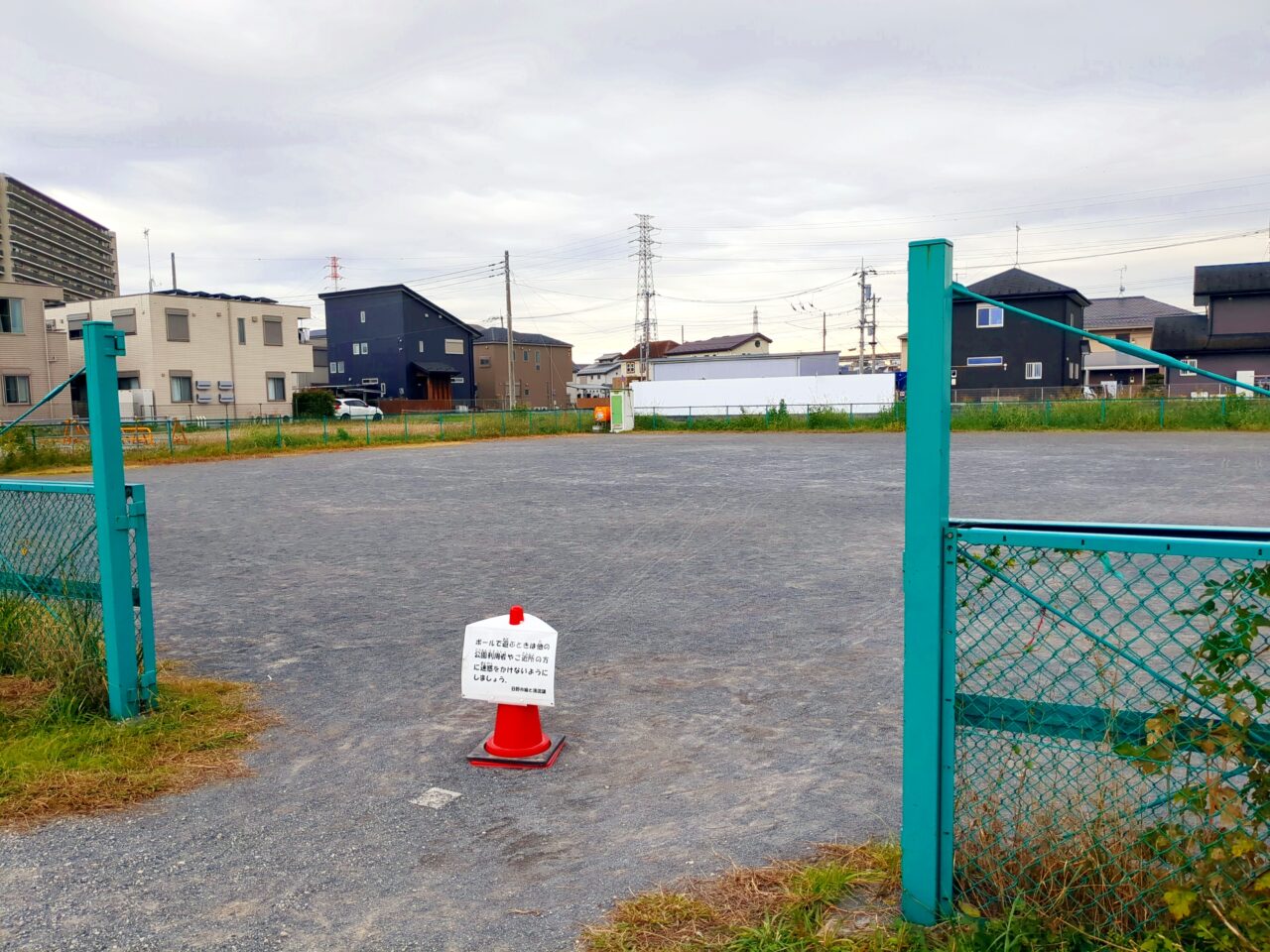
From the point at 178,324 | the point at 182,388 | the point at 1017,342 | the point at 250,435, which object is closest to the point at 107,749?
the point at 250,435

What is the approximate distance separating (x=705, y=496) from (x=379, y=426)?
78.1 ft

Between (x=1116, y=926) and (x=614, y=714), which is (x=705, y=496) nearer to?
(x=614, y=714)

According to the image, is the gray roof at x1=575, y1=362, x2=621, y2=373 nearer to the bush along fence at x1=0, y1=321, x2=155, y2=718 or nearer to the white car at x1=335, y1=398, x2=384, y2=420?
the white car at x1=335, y1=398, x2=384, y2=420

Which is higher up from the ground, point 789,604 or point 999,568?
point 999,568

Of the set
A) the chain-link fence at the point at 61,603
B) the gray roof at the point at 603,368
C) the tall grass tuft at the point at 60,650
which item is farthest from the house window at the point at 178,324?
the gray roof at the point at 603,368

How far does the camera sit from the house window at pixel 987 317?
157ft

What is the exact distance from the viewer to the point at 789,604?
7020 mm

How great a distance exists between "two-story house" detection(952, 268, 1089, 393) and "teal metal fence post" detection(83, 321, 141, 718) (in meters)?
48.1

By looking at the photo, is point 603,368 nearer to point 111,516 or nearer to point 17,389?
point 17,389

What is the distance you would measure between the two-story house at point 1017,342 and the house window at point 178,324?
39.0 metres

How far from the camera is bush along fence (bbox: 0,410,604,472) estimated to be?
22.6m

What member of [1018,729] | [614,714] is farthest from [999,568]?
[614,714]

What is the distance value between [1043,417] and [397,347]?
42201 mm

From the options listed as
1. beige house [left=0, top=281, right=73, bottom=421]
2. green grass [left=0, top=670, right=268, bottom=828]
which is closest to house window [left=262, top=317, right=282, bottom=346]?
beige house [left=0, top=281, right=73, bottom=421]
